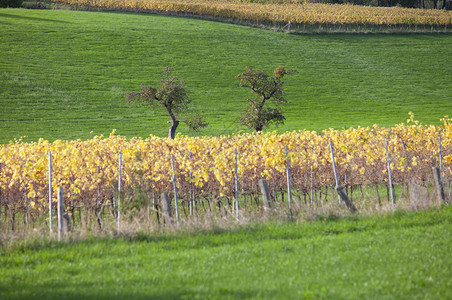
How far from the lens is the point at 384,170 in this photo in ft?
45.3

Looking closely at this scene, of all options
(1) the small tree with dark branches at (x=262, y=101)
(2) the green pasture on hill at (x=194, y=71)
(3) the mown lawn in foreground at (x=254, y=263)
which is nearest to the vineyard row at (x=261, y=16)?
(2) the green pasture on hill at (x=194, y=71)

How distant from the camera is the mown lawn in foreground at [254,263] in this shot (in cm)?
650

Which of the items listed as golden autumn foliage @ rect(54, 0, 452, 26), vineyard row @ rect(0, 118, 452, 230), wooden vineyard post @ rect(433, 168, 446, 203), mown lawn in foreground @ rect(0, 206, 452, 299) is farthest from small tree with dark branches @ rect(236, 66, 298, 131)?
golden autumn foliage @ rect(54, 0, 452, 26)

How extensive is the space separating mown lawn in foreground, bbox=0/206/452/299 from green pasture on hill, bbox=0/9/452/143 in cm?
2004

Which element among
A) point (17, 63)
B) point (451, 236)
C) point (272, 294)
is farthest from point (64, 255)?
point (17, 63)

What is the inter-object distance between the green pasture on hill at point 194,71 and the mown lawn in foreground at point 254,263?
65.8 ft

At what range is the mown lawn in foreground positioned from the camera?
21.3 ft

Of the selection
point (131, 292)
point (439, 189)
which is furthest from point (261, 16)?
point (131, 292)

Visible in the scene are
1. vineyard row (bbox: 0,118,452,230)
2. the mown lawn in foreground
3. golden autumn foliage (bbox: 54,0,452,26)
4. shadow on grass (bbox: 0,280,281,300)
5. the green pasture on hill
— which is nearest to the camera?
shadow on grass (bbox: 0,280,281,300)

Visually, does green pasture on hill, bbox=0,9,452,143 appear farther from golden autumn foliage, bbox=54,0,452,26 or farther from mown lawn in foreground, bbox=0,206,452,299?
mown lawn in foreground, bbox=0,206,452,299

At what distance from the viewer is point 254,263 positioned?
301 inches

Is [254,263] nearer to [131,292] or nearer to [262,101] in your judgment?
[131,292]

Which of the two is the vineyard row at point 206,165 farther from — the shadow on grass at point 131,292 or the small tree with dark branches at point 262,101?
the small tree with dark branches at point 262,101

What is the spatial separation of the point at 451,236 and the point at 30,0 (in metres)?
66.2
